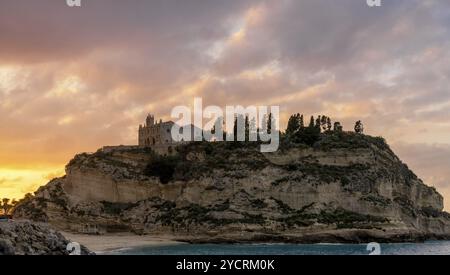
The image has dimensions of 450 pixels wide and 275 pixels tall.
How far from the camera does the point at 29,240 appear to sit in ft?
65.1

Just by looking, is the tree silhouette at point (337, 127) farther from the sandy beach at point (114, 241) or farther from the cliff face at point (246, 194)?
the sandy beach at point (114, 241)

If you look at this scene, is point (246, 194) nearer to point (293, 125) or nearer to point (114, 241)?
point (114, 241)

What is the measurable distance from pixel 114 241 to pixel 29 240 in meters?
41.3

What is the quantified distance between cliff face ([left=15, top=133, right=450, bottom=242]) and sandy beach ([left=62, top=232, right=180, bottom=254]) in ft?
7.16

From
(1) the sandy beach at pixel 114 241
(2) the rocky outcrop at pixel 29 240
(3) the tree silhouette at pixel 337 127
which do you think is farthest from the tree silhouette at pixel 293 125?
(2) the rocky outcrop at pixel 29 240

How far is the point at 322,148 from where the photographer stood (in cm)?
7038

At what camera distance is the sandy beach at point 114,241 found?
173 ft

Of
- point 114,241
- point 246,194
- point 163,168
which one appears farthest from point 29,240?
point 163,168

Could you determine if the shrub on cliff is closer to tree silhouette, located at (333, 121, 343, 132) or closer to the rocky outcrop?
tree silhouette, located at (333, 121, 343, 132)

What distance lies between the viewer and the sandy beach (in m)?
52.6

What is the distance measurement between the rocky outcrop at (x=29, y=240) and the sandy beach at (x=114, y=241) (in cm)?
2830

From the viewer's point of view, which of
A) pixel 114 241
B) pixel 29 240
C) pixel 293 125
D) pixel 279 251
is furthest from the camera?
pixel 293 125

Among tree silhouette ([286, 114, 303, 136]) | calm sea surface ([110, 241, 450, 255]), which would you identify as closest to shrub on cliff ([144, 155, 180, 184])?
tree silhouette ([286, 114, 303, 136])
